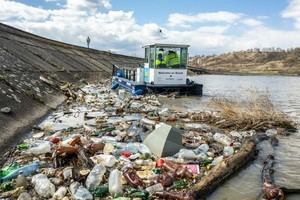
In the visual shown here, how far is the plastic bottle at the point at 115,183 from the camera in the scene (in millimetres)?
5465

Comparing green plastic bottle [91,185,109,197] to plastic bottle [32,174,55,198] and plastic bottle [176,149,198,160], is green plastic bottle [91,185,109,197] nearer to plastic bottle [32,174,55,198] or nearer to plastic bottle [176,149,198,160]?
plastic bottle [32,174,55,198]

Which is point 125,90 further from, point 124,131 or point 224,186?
point 224,186

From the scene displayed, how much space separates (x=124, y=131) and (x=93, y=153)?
252cm

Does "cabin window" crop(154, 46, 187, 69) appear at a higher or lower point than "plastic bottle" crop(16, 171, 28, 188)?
higher

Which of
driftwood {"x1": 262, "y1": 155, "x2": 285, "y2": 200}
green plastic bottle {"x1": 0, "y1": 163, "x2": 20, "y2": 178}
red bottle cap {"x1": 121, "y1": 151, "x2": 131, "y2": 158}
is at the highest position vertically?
red bottle cap {"x1": 121, "y1": 151, "x2": 131, "y2": 158}

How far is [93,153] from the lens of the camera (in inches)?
285

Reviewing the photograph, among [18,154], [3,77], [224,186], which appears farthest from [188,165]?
[3,77]

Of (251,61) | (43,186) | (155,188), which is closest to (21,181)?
(43,186)

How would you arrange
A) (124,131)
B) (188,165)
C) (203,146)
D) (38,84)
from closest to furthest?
(188,165), (203,146), (124,131), (38,84)

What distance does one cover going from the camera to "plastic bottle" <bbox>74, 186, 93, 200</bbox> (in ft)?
17.0

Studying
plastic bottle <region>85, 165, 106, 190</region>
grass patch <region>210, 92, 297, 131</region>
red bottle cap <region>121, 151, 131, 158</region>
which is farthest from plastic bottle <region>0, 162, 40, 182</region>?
grass patch <region>210, 92, 297, 131</region>

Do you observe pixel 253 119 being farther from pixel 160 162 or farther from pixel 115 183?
pixel 115 183

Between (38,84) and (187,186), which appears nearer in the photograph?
(187,186)

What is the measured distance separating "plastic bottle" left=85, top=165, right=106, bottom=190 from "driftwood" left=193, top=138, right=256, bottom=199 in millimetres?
1423
